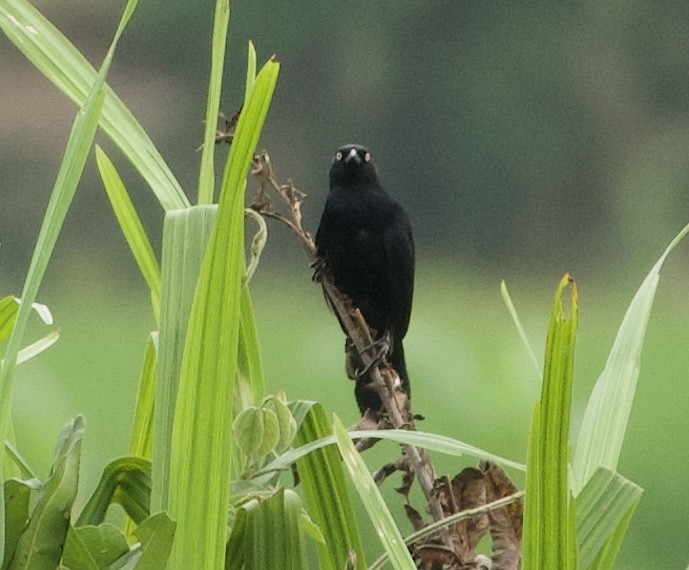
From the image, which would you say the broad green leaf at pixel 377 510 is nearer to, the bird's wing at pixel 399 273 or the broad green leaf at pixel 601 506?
the broad green leaf at pixel 601 506

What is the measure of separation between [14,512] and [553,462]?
0.19 m

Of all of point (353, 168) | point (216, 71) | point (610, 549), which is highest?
point (353, 168)

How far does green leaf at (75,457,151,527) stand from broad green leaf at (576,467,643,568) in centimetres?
17

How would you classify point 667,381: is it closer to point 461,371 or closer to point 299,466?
point 461,371

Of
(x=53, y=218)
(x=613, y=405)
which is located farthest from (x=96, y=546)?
(x=613, y=405)

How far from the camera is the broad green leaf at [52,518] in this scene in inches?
15.4

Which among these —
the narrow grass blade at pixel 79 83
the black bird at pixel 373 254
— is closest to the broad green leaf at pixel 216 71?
the narrow grass blade at pixel 79 83

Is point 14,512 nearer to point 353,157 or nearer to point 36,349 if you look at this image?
point 36,349

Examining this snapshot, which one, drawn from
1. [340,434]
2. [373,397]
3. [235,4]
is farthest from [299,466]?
[235,4]

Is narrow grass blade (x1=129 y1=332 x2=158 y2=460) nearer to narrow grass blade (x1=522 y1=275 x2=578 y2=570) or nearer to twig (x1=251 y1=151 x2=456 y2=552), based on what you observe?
twig (x1=251 y1=151 x2=456 y2=552)

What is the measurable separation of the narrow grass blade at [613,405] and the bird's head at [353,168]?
3.50ft

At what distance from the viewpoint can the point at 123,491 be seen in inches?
19.0

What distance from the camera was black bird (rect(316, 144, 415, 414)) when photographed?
155cm

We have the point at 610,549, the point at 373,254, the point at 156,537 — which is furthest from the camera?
the point at 373,254
